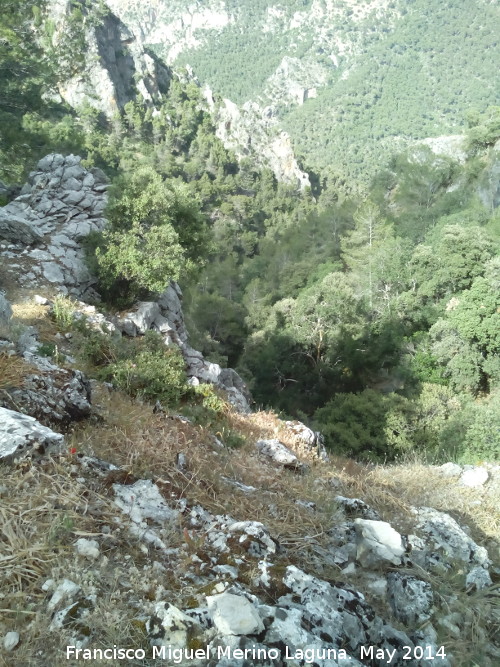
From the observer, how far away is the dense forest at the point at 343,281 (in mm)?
13227

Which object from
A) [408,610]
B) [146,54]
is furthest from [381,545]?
[146,54]

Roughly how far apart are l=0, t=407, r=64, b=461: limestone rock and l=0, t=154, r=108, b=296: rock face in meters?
8.27

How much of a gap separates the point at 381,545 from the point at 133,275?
378 inches

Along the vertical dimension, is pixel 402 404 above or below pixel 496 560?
below

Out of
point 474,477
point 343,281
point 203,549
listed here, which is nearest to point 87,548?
point 203,549

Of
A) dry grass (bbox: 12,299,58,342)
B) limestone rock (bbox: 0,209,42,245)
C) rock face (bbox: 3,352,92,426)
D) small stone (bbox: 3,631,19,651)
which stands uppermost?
limestone rock (bbox: 0,209,42,245)

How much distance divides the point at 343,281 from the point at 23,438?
24.9 m

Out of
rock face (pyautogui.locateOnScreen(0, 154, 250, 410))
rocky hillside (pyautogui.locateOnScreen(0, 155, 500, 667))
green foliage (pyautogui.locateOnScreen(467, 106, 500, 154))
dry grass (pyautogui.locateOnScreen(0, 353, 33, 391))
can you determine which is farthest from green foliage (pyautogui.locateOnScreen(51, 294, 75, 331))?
green foliage (pyautogui.locateOnScreen(467, 106, 500, 154))

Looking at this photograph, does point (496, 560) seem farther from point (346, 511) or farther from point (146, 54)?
point (146, 54)

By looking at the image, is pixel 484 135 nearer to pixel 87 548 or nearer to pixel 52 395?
pixel 52 395

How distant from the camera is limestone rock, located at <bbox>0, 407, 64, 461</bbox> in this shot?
3.00m

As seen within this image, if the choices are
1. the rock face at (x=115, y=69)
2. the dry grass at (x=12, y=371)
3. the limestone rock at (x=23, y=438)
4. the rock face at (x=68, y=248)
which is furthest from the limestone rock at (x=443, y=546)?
the rock face at (x=115, y=69)

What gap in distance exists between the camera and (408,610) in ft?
9.62

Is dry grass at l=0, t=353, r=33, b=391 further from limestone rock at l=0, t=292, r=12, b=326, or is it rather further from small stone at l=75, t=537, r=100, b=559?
small stone at l=75, t=537, r=100, b=559
